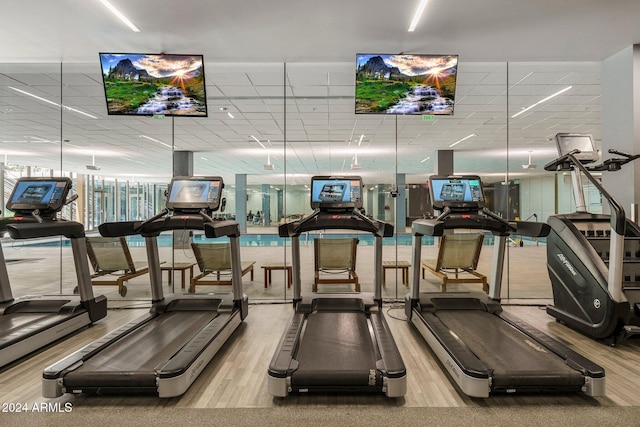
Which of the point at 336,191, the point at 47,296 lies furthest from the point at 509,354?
the point at 47,296

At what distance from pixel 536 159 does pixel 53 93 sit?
13.1 metres

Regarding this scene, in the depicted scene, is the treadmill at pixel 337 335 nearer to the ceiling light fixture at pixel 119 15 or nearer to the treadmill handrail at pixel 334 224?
the treadmill handrail at pixel 334 224

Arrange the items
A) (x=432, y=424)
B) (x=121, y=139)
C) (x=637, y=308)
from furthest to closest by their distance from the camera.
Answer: (x=121, y=139)
(x=637, y=308)
(x=432, y=424)

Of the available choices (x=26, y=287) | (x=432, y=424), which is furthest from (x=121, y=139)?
(x=432, y=424)

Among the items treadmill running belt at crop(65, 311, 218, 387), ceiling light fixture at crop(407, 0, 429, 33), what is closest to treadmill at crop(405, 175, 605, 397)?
ceiling light fixture at crop(407, 0, 429, 33)

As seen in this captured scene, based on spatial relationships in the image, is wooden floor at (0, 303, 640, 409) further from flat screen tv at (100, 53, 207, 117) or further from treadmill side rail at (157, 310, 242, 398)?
flat screen tv at (100, 53, 207, 117)

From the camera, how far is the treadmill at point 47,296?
3.05 m

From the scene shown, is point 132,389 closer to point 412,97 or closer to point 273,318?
point 273,318

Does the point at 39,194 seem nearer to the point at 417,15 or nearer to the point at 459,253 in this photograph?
the point at 417,15

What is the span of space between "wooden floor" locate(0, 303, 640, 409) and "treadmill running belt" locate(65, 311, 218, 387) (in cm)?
18

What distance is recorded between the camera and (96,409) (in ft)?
6.83

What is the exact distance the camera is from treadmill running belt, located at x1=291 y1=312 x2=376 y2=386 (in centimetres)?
209

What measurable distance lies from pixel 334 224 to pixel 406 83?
6.70ft

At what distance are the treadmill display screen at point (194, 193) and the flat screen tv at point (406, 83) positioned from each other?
210cm
